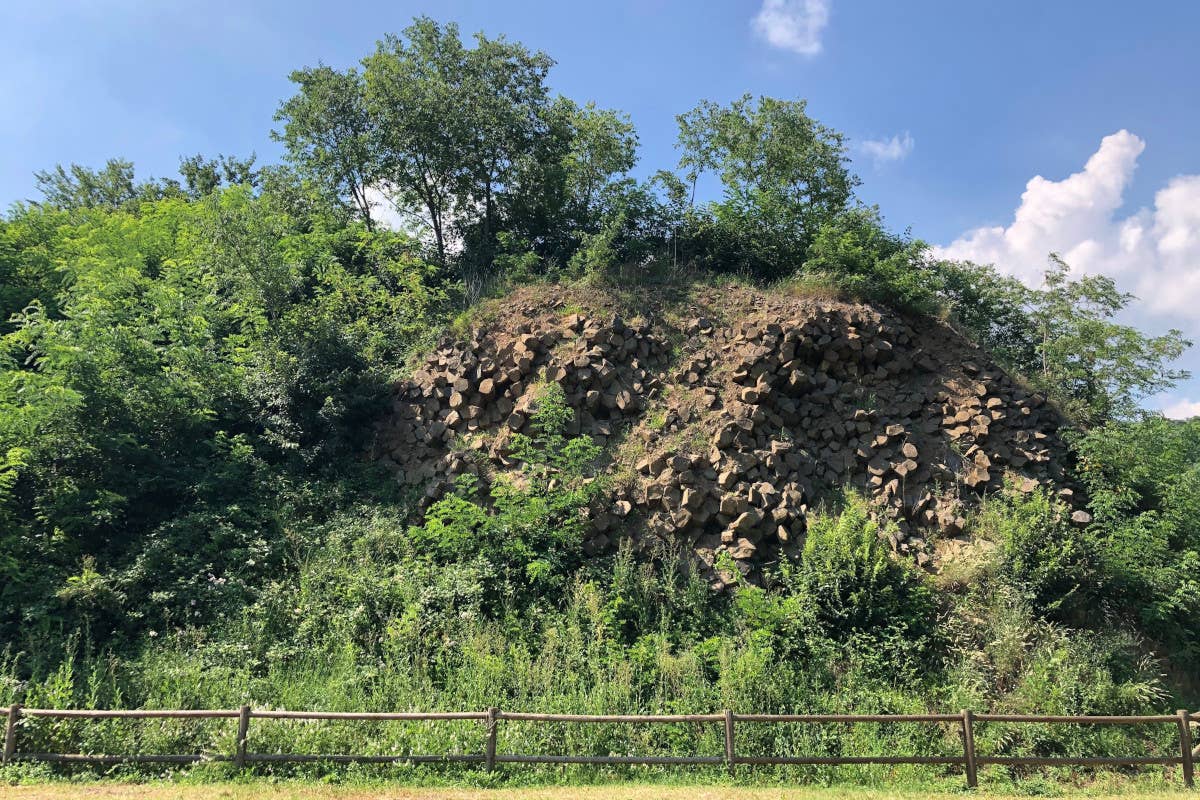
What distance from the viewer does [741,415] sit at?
1393 cm

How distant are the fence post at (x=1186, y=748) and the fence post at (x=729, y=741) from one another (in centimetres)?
619

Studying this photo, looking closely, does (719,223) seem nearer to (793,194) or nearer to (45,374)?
(793,194)

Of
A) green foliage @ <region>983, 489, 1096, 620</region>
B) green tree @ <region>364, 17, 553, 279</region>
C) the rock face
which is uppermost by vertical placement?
green tree @ <region>364, 17, 553, 279</region>

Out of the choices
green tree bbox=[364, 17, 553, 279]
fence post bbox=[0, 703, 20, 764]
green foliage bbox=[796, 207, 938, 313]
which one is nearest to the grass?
fence post bbox=[0, 703, 20, 764]

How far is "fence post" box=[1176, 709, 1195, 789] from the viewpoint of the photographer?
9102mm

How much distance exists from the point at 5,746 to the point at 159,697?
1616 millimetres

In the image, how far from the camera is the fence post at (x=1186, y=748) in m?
9.10

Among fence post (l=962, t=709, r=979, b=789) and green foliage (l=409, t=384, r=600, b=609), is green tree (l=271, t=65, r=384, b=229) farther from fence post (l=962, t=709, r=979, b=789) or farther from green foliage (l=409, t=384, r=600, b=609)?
fence post (l=962, t=709, r=979, b=789)

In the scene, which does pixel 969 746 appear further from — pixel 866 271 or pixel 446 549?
pixel 866 271

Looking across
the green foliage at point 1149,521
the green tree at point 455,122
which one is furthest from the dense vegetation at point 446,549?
the green tree at point 455,122

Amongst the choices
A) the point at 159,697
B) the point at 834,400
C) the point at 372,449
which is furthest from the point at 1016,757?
the point at 372,449

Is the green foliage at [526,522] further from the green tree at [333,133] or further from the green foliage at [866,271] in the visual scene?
the green tree at [333,133]

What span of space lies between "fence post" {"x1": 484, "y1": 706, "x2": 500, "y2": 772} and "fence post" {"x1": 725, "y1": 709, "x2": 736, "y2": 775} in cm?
303

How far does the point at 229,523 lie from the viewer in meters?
12.4
